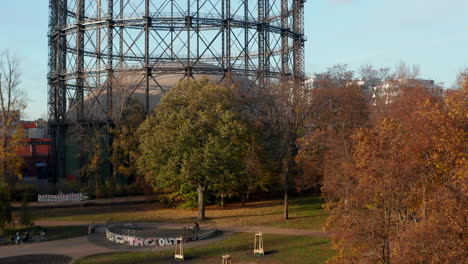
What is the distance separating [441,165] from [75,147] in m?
27.5

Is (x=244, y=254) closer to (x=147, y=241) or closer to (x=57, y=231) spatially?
(x=147, y=241)

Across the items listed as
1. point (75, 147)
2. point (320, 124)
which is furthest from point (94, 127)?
point (320, 124)

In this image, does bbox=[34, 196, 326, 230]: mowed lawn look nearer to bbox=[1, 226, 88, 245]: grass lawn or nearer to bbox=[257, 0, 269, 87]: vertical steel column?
bbox=[1, 226, 88, 245]: grass lawn

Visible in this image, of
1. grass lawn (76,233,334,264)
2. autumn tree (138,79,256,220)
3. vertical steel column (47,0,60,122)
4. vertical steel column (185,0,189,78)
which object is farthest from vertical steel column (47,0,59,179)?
grass lawn (76,233,334,264)

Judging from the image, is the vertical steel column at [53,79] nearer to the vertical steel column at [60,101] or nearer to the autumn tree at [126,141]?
the vertical steel column at [60,101]

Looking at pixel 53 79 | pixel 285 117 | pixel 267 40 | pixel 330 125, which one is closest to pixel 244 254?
pixel 285 117

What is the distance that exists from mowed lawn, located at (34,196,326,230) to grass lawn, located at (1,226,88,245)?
226 centimetres

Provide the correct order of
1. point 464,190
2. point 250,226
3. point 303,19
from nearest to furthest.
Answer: point 464,190 < point 250,226 < point 303,19

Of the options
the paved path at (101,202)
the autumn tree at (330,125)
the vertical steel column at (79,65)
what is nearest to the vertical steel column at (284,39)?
the autumn tree at (330,125)

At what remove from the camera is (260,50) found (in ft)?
106

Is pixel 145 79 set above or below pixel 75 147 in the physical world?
above

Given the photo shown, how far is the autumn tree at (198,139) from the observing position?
20.0 metres

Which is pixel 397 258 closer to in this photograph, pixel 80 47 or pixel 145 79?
pixel 145 79

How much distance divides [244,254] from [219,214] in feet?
29.1
